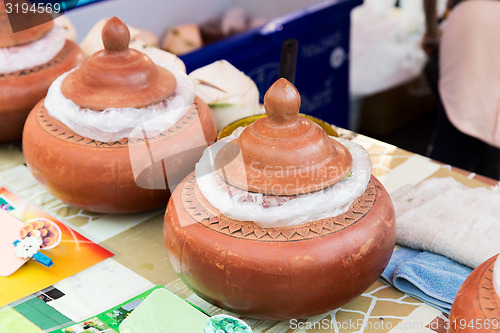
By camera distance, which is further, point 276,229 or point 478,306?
point 276,229

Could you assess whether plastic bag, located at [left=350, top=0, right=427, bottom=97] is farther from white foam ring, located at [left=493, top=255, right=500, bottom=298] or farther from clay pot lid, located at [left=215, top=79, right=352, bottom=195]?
white foam ring, located at [left=493, top=255, right=500, bottom=298]

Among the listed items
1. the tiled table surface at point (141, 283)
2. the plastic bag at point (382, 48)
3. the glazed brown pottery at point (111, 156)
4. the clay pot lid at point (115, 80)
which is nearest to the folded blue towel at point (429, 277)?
the tiled table surface at point (141, 283)

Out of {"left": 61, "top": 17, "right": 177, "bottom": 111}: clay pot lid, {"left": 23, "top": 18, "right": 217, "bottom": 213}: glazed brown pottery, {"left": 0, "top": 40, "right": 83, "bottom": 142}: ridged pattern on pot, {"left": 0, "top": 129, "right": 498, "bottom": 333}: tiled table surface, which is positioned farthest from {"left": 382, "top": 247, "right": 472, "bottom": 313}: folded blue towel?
{"left": 0, "top": 40, "right": 83, "bottom": 142}: ridged pattern on pot

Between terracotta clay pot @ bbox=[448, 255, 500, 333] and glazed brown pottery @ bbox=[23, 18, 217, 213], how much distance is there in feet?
2.11

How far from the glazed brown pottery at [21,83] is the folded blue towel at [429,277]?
102 cm

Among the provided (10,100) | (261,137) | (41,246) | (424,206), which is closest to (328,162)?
(261,137)

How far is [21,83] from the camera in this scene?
1.49m

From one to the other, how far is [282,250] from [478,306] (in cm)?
31

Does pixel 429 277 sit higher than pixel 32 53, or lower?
lower

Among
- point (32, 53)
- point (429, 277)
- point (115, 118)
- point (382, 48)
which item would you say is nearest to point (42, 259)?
point (115, 118)

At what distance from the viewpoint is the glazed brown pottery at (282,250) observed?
925 mm

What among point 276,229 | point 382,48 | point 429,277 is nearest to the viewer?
point 276,229

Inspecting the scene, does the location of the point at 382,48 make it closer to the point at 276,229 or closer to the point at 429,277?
the point at 429,277

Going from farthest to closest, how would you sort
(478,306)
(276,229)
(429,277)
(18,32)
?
(18,32), (429,277), (276,229), (478,306)
